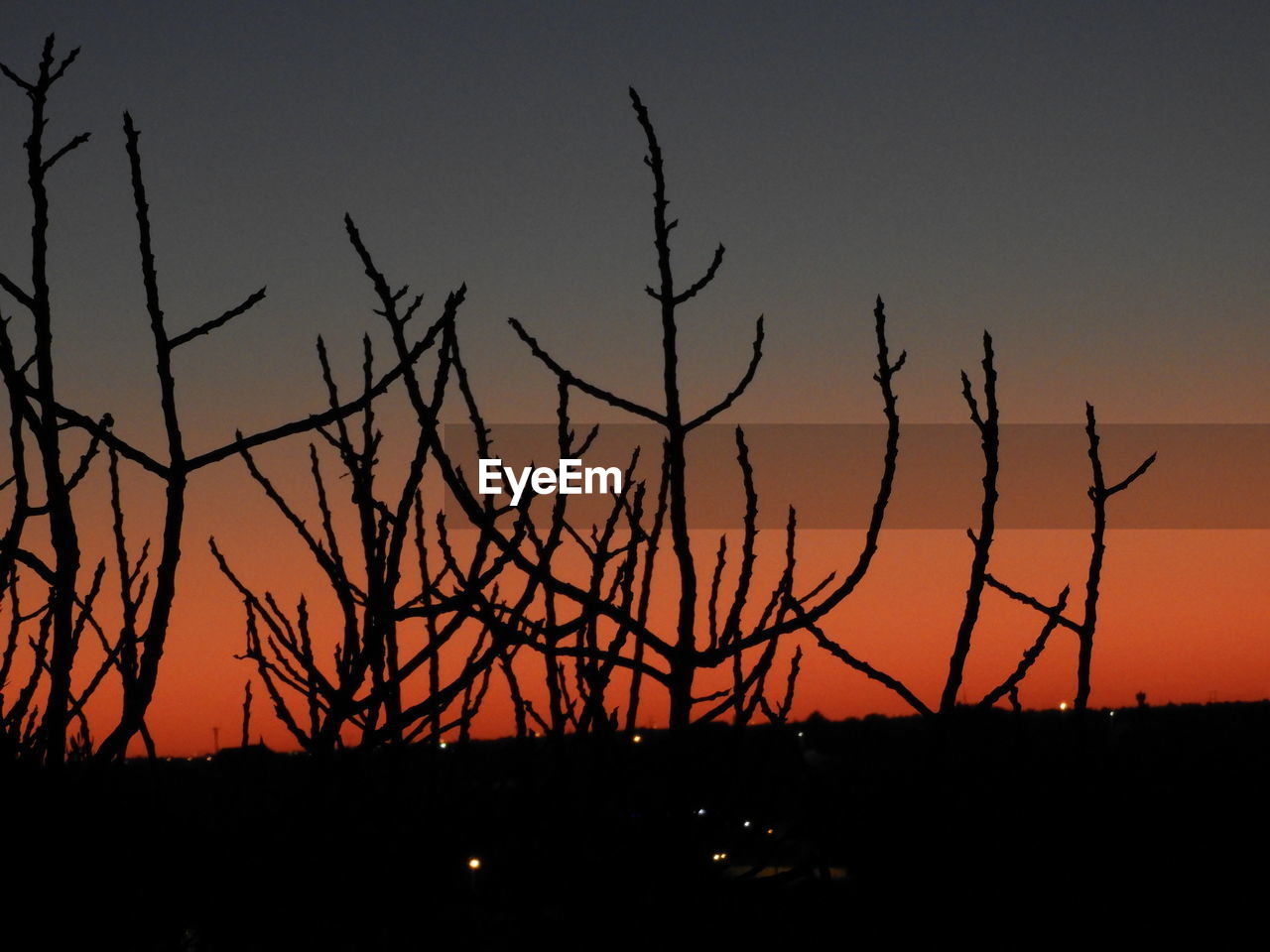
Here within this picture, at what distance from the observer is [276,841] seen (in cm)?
192

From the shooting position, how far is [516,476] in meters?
2.88

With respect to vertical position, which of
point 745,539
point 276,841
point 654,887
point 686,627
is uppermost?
point 745,539

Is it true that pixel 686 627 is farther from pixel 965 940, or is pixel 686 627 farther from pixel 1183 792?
pixel 1183 792

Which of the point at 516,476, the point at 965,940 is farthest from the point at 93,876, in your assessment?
the point at 965,940

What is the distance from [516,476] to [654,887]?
0.99m

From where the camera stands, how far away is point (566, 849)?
8.10 ft

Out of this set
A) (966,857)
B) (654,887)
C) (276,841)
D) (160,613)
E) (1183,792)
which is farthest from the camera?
(1183,792)

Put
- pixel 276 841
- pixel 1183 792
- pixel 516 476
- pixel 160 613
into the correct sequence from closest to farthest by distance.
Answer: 1. pixel 160 613
2. pixel 276 841
3. pixel 516 476
4. pixel 1183 792

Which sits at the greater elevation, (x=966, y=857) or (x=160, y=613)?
(x=160, y=613)

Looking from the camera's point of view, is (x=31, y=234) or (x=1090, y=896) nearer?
(x=31, y=234)

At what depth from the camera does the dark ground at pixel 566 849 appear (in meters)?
2.02

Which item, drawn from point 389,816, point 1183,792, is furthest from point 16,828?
point 1183,792

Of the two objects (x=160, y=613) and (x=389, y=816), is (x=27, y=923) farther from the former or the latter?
(x=389, y=816)

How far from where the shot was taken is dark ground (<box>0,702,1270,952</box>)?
2016mm
